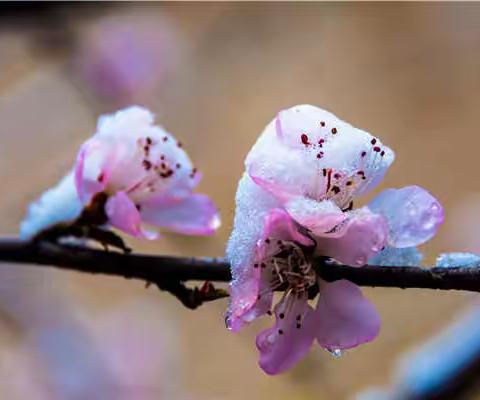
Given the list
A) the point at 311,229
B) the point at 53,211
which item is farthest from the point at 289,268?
the point at 53,211

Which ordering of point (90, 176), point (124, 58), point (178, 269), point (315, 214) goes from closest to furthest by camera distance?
point (315, 214) < point (178, 269) < point (90, 176) < point (124, 58)

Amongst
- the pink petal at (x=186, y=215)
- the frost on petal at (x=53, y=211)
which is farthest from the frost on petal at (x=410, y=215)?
the frost on petal at (x=53, y=211)

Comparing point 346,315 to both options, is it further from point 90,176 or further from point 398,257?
point 90,176

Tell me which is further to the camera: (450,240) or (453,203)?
(453,203)

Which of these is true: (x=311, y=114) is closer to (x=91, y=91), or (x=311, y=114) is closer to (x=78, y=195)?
(x=78, y=195)

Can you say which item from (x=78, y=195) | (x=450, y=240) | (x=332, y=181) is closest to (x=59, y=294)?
(x=450, y=240)

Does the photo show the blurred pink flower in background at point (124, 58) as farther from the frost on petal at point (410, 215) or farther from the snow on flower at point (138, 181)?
the frost on petal at point (410, 215)
